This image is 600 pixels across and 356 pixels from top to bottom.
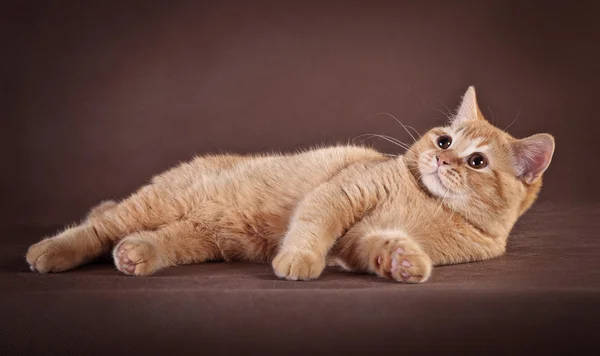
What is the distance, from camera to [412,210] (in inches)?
136

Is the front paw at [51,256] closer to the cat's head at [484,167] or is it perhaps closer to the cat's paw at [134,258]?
the cat's paw at [134,258]

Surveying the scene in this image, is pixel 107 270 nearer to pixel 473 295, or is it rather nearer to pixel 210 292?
pixel 210 292

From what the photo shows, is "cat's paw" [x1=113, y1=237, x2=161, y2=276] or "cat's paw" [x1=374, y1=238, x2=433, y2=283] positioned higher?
"cat's paw" [x1=374, y1=238, x2=433, y2=283]

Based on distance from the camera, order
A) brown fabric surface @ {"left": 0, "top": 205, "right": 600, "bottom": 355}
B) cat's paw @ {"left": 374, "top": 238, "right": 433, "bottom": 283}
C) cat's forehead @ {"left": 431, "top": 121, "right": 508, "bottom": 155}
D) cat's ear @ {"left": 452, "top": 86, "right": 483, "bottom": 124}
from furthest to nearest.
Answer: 1. cat's ear @ {"left": 452, "top": 86, "right": 483, "bottom": 124}
2. cat's forehead @ {"left": 431, "top": 121, "right": 508, "bottom": 155}
3. cat's paw @ {"left": 374, "top": 238, "right": 433, "bottom": 283}
4. brown fabric surface @ {"left": 0, "top": 205, "right": 600, "bottom": 355}

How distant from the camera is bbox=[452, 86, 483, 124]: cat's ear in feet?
12.8

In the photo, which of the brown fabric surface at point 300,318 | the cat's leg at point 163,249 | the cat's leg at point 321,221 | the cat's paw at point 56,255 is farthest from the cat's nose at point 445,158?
the cat's paw at point 56,255

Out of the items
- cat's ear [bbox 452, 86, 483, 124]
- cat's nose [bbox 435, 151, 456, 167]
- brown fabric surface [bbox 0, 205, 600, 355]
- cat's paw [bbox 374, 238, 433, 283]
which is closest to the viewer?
brown fabric surface [bbox 0, 205, 600, 355]

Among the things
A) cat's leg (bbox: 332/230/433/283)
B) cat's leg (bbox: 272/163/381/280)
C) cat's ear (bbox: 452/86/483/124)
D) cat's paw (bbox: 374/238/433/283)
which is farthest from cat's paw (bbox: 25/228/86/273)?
cat's ear (bbox: 452/86/483/124)

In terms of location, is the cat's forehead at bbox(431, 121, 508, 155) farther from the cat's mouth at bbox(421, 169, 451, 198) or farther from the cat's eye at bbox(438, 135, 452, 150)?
the cat's mouth at bbox(421, 169, 451, 198)

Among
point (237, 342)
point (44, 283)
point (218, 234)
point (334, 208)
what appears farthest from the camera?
point (218, 234)

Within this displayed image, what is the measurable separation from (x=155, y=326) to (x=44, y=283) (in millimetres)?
611

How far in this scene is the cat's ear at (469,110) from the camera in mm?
3887

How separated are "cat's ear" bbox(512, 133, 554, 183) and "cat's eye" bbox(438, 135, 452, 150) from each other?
31cm

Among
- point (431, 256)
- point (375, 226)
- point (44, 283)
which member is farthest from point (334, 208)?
point (44, 283)
